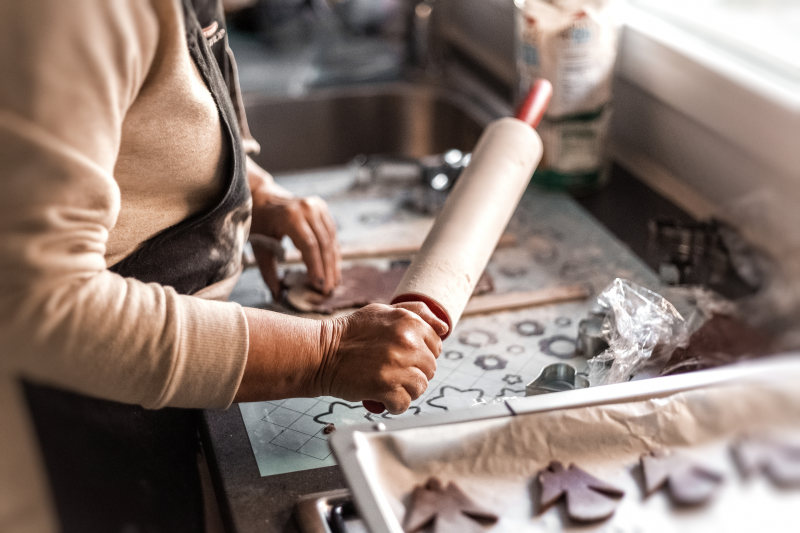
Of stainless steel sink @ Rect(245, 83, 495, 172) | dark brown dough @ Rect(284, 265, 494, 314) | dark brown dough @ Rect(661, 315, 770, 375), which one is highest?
dark brown dough @ Rect(661, 315, 770, 375)

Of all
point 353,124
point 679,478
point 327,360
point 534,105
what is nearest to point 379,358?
point 327,360

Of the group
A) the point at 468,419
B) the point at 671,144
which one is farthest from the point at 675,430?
the point at 671,144

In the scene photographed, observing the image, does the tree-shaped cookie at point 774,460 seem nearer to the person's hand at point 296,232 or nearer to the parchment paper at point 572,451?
the parchment paper at point 572,451

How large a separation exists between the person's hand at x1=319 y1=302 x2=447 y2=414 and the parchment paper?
0.25 ft

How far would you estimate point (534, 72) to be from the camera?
1.21 m

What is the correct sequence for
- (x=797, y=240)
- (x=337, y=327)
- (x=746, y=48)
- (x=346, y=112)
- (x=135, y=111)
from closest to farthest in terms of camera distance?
(x=797, y=240) → (x=135, y=111) → (x=337, y=327) → (x=746, y=48) → (x=346, y=112)

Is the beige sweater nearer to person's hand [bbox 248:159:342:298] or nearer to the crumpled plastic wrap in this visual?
person's hand [bbox 248:159:342:298]

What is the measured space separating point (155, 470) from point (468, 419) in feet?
1.05

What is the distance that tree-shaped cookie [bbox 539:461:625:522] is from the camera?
630 mm

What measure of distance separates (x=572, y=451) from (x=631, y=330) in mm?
203

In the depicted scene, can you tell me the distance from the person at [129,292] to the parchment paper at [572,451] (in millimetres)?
87

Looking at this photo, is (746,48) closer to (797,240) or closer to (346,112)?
(797,240)

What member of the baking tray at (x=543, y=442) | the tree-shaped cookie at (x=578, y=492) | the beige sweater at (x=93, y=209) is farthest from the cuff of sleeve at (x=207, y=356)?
the tree-shaped cookie at (x=578, y=492)

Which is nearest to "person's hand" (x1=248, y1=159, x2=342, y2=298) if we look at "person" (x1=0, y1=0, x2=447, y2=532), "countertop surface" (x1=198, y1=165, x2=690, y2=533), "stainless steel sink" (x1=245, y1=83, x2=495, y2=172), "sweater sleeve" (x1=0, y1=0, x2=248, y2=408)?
"person" (x1=0, y1=0, x2=447, y2=532)
